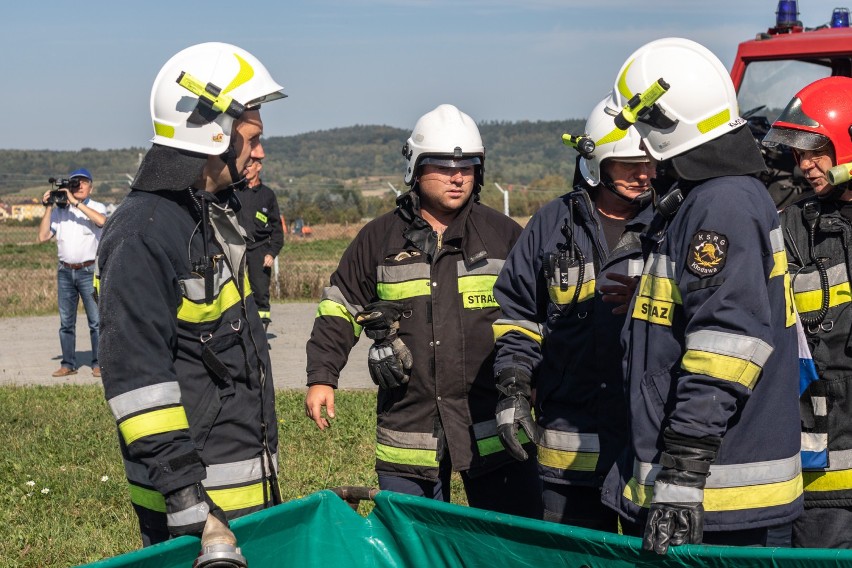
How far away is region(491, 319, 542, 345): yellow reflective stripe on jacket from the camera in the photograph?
4418mm

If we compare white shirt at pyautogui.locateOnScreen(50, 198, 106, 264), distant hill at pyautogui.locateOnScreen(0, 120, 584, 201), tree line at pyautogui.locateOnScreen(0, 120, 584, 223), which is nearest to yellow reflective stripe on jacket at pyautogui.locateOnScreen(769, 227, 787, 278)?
white shirt at pyautogui.locateOnScreen(50, 198, 106, 264)

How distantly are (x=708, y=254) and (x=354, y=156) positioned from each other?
159398 mm

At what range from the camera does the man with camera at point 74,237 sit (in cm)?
1109

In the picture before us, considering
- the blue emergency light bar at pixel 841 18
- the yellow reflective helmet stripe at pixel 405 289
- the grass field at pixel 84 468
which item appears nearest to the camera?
the yellow reflective helmet stripe at pixel 405 289

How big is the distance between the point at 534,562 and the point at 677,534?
64 cm

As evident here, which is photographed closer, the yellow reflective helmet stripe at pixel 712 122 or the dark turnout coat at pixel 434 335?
the yellow reflective helmet stripe at pixel 712 122

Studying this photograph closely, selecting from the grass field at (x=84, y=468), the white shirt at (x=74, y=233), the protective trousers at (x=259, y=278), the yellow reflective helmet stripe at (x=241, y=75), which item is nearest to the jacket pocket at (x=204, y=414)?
the yellow reflective helmet stripe at (x=241, y=75)

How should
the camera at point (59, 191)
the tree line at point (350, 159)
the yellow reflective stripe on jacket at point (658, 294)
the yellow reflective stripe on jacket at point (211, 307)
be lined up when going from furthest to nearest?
the tree line at point (350, 159) → the camera at point (59, 191) → the yellow reflective stripe on jacket at point (211, 307) → the yellow reflective stripe on jacket at point (658, 294)

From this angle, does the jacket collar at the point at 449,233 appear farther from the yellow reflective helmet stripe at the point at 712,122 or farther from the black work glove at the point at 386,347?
the yellow reflective helmet stripe at the point at 712,122

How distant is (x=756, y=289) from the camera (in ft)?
10.1

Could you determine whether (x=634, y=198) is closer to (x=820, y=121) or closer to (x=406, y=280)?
(x=820, y=121)

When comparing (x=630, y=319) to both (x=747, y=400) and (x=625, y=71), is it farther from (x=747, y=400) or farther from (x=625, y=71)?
(x=625, y=71)

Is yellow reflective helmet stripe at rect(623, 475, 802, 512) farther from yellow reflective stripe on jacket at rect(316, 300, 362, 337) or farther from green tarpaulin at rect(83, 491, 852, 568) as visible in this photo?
yellow reflective stripe on jacket at rect(316, 300, 362, 337)

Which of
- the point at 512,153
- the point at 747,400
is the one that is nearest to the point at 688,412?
the point at 747,400
